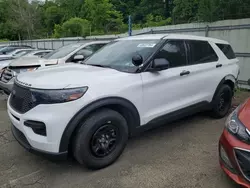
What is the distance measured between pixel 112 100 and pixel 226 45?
305 centimetres

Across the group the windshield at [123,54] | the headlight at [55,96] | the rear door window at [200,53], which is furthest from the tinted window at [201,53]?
the headlight at [55,96]

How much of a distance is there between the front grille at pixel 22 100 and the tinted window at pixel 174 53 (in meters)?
1.79

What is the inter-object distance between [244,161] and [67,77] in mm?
2047

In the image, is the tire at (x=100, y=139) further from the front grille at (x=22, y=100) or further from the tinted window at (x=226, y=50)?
the tinted window at (x=226, y=50)

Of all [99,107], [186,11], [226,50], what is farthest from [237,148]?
[186,11]

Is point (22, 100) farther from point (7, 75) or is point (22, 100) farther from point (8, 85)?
point (7, 75)

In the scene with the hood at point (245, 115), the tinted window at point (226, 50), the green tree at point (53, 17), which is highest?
the green tree at point (53, 17)

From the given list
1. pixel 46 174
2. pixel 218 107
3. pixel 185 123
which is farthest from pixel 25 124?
pixel 218 107

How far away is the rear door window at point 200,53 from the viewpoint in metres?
3.78

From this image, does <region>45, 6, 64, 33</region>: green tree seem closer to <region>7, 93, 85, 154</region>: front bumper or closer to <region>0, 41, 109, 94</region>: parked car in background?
<region>0, 41, 109, 94</region>: parked car in background

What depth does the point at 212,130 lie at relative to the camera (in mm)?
4004

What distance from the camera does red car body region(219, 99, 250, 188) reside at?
6.77ft

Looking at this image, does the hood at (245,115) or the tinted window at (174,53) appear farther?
the tinted window at (174,53)

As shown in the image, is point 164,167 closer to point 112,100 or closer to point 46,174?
point 112,100
